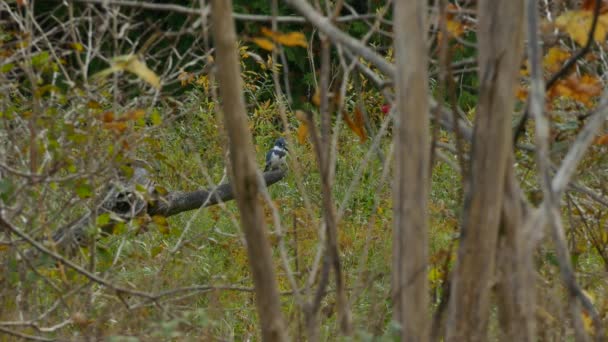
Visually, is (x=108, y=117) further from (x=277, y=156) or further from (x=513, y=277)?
(x=277, y=156)

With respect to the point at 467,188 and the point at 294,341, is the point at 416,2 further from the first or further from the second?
the point at 294,341

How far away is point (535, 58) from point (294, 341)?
118cm

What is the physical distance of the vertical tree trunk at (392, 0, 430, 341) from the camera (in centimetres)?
156

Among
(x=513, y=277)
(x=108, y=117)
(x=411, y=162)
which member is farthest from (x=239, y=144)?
(x=108, y=117)

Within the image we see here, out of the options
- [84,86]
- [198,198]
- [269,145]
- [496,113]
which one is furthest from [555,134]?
[269,145]

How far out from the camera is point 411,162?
5.18ft

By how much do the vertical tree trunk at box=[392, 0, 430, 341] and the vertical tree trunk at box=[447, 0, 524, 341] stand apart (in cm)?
8

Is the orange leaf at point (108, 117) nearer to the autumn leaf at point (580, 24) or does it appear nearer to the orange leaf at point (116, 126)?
the orange leaf at point (116, 126)

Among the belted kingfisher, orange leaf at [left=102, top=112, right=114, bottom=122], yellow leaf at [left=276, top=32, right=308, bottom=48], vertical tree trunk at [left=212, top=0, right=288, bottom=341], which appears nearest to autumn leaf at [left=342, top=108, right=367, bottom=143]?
yellow leaf at [left=276, top=32, right=308, bottom=48]

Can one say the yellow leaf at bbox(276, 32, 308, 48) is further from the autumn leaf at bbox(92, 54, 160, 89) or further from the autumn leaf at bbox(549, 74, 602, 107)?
the autumn leaf at bbox(549, 74, 602, 107)

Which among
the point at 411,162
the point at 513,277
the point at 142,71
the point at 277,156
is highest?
the point at 142,71

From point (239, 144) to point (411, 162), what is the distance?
0.98ft

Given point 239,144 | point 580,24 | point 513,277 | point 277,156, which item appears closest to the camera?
point 239,144

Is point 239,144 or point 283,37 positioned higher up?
point 283,37
